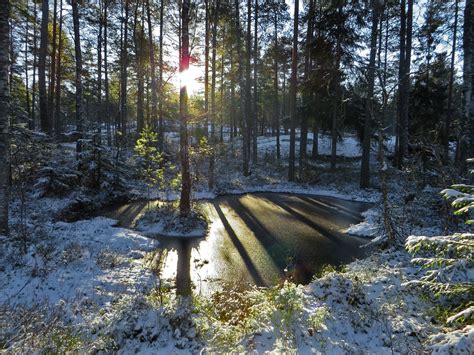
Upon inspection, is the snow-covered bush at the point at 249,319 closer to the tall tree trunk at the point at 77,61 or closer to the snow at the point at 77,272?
the snow at the point at 77,272

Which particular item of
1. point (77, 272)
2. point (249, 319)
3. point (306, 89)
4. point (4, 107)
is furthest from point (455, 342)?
point (306, 89)

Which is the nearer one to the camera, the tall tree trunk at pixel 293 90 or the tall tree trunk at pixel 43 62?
the tall tree trunk at pixel 43 62

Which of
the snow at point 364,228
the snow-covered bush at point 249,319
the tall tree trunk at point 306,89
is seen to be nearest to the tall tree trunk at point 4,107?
the snow-covered bush at point 249,319

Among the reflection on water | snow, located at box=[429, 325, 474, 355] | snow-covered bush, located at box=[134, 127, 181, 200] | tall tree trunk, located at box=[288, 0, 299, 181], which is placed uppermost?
tall tree trunk, located at box=[288, 0, 299, 181]

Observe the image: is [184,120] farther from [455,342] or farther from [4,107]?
[455,342]

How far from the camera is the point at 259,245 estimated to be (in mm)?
8961

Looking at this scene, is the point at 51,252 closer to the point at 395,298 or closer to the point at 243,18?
the point at 395,298

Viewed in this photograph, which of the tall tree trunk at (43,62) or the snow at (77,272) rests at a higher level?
the tall tree trunk at (43,62)

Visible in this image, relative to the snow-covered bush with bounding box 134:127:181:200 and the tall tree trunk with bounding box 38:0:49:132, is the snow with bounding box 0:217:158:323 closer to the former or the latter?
the snow-covered bush with bounding box 134:127:181:200

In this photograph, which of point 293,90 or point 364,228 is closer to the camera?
point 364,228

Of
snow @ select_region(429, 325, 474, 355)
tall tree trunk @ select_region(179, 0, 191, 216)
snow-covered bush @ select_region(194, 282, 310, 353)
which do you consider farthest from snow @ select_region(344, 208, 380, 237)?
snow @ select_region(429, 325, 474, 355)

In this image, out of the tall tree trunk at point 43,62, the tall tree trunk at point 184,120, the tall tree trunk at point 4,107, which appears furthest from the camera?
the tall tree trunk at point 43,62

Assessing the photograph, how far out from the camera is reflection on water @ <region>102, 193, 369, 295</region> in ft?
22.6

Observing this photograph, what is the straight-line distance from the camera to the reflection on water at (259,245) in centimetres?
690
